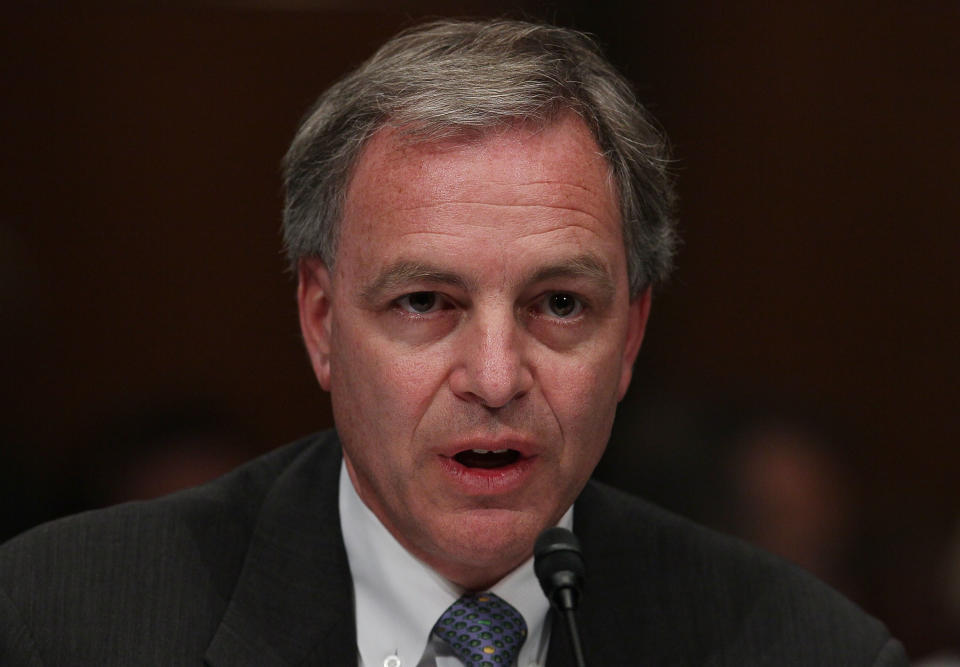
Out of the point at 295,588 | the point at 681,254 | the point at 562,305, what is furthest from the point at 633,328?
the point at 681,254

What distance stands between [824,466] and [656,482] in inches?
21.8

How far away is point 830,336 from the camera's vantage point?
5348 millimetres

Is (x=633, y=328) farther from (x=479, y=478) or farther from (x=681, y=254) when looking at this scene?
(x=681, y=254)

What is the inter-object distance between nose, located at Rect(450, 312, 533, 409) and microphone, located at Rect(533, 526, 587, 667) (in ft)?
0.74

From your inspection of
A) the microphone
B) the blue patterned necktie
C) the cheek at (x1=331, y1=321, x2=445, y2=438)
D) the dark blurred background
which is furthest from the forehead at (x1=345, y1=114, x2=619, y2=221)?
the dark blurred background

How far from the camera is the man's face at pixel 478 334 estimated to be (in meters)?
2.18

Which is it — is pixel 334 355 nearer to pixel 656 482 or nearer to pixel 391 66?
pixel 391 66

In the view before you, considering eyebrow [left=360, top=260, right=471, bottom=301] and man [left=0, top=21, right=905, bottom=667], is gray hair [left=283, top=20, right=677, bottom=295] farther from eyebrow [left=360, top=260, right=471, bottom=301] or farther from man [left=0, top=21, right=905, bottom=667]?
eyebrow [left=360, top=260, right=471, bottom=301]

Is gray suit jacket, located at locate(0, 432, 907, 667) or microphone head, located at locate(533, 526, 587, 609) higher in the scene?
microphone head, located at locate(533, 526, 587, 609)

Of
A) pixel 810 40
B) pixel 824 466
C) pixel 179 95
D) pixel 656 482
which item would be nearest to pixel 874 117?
pixel 810 40

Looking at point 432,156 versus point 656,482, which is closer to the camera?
point 432,156

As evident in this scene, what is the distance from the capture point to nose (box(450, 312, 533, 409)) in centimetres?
212

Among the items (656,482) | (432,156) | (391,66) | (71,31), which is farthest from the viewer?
(71,31)

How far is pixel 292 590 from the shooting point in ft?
7.84
